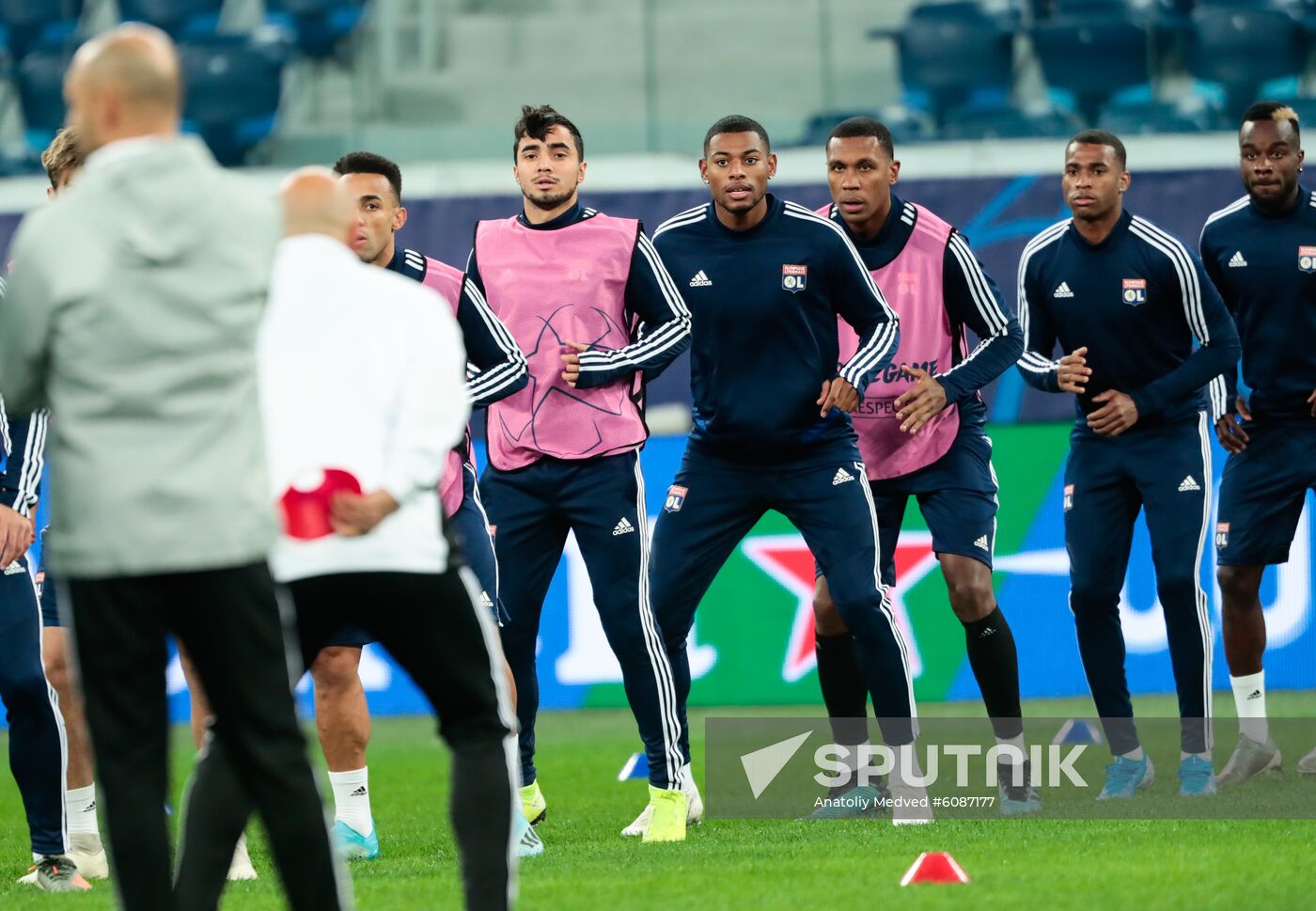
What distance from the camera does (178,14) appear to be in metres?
14.9

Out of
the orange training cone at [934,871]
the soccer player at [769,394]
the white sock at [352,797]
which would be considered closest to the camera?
the orange training cone at [934,871]

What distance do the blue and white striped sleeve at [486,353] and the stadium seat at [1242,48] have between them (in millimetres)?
8309

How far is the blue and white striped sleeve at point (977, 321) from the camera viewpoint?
7.08 metres

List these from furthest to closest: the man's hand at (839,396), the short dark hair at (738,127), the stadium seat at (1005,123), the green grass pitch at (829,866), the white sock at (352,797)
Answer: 1. the stadium seat at (1005,123)
2. the short dark hair at (738,127)
3. the man's hand at (839,396)
4. the white sock at (352,797)
5. the green grass pitch at (829,866)

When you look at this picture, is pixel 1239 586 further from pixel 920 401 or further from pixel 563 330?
pixel 563 330

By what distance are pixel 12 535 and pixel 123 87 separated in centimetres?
243

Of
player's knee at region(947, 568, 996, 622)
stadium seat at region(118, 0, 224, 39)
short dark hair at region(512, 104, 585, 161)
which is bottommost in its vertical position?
player's knee at region(947, 568, 996, 622)

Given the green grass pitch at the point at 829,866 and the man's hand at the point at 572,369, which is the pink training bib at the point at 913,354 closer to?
the man's hand at the point at 572,369

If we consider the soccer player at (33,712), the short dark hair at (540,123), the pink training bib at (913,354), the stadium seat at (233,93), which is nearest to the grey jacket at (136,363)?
the soccer player at (33,712)

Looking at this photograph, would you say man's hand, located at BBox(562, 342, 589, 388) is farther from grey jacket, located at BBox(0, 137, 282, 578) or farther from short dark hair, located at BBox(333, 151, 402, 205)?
grey jacket, located at BBox(0, 137, 282, 578)

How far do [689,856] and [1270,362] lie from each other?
11.9 feet

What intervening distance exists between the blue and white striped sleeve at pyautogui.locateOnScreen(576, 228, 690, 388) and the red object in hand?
2748mm

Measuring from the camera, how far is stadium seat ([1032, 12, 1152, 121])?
1336 centimetres

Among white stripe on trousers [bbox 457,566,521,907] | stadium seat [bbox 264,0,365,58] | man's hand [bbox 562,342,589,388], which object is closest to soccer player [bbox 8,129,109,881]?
man's hand [bbox 562,342,589,388]
